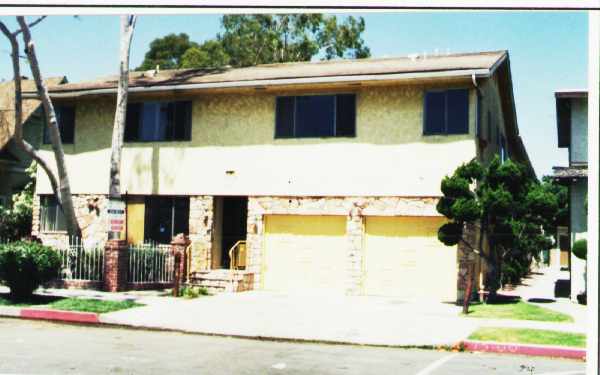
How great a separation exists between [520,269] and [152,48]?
Result: 1578 inches

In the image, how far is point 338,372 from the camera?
28.5 ft

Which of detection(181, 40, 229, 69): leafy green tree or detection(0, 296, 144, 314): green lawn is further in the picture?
detection(181, 40, 229, 69): leafy green tree

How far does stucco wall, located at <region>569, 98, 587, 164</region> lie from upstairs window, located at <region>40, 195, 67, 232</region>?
16027 mm

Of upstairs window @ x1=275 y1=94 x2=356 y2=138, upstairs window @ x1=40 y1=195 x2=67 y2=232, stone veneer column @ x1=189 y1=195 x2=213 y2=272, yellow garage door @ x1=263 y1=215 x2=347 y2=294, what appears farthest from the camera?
upstairs window @ x1=40 y1=195 x2=67 y2=232

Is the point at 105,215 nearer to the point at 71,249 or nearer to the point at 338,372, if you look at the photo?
the point at 71,249

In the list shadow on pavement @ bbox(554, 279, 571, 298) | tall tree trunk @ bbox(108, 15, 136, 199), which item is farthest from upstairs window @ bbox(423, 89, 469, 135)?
tall tree trunk @ bbox(108, 15, 136, 199)

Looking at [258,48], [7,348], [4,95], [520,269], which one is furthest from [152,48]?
[7,348]

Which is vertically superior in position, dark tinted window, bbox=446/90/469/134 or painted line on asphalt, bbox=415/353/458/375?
dark tinted window, bbox=446/90/469/134

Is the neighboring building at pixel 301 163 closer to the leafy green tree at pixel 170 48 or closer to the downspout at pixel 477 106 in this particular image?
the downspout at pixel 477 106

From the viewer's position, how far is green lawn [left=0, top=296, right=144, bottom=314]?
1446 cm

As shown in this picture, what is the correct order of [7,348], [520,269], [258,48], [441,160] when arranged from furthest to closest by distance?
[258,48] < [520,269] < [441,160] < [7,348]

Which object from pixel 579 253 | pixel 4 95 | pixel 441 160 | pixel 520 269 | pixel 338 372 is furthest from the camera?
pixel 4 95

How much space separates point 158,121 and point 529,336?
13.7 meters

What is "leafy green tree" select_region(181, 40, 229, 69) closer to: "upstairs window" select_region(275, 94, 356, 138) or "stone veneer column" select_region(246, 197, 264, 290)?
"upstairs window" select_region(275, 94, 356, 138)
